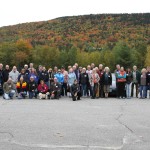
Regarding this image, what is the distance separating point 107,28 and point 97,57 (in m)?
54.8

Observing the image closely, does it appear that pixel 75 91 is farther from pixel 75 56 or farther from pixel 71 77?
pixel 75 56

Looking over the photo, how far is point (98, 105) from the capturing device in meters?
16.6

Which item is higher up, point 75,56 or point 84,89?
point 84,89

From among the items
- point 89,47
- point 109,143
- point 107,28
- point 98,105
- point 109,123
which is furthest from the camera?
point 107,28

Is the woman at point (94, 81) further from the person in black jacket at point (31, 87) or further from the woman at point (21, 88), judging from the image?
the woman at point (21, 88)

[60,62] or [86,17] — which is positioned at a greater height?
[86,17]

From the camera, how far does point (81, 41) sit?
127 m

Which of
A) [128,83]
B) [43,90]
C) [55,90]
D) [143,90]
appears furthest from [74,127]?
[143,90]

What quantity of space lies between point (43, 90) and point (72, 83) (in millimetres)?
1522

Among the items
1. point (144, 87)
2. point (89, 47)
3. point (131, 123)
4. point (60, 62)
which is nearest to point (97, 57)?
point (60, 62)

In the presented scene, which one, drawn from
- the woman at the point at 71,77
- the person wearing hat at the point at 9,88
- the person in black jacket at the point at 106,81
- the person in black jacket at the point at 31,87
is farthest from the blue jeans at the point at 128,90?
the person wearing hat at the point at 9,88

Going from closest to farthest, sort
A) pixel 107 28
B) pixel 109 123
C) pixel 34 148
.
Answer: pixel 34 148 < pixel 109 123 < pixel 107 28

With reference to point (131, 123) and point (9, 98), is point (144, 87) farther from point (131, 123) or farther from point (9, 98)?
point (131, 123)

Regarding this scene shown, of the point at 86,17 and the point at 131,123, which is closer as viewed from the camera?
the point at 131,123
